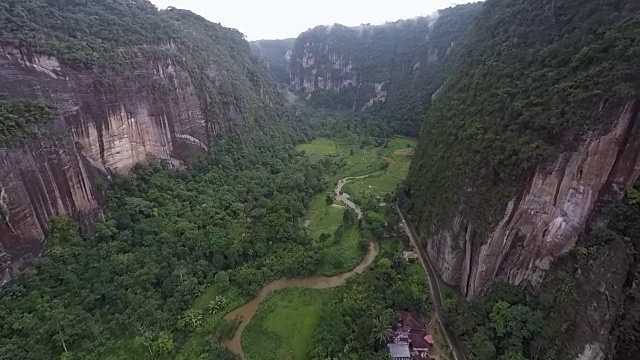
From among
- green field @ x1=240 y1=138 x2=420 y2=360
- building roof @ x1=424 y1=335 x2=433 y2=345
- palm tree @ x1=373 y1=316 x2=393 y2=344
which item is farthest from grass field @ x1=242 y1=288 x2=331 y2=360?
building roof @ x1=424 y1=335 x2=433 y2=345

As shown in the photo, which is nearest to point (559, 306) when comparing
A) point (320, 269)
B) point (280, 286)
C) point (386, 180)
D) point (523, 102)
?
point (523, 102)

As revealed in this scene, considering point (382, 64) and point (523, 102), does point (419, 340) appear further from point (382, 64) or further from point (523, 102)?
point (382, 64)

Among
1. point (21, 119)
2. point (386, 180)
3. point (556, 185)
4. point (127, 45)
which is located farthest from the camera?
point (386, 180)

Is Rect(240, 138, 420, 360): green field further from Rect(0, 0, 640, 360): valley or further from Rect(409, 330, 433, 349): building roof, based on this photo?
Rect(409, 330, 433, 349): building roof

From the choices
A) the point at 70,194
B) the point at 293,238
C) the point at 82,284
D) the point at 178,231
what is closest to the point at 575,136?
the point at 293,238

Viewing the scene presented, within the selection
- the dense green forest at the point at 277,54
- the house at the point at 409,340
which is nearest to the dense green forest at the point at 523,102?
the house at the point at 409,340

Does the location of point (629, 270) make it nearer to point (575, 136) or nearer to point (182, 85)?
point (575, 136)
